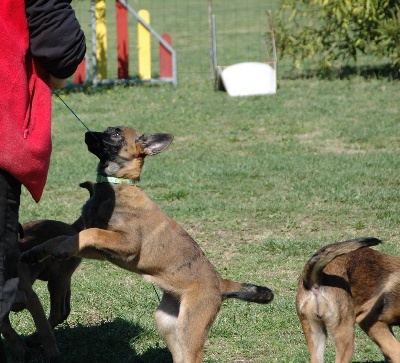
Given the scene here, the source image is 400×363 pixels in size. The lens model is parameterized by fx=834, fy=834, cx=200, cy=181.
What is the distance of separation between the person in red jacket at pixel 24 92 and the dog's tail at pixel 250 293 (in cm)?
163

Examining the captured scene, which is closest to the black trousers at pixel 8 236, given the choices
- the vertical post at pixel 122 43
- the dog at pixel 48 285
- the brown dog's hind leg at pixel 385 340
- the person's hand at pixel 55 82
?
the person's hand at pixel 55 82

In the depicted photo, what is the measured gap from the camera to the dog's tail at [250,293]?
4938 mm

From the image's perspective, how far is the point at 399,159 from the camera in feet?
33.4

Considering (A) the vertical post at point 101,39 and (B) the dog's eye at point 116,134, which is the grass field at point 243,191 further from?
(B) the dog's eye at point 116,134

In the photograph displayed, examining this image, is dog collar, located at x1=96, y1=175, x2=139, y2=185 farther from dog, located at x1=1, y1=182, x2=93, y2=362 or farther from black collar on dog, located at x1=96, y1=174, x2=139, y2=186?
dog, located at x1=1, y1=182, x2=93, y2=362

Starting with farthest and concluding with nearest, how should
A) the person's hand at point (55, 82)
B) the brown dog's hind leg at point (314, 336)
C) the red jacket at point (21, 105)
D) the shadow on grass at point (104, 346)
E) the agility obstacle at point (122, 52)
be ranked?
the agility obstacle at point (122, 52) → the shadow on grass at point (104, 346) → the brown dog's hind leg at point (314, 336) → the person's hand at point (55, 82) → the red jacket at point (21, 105)

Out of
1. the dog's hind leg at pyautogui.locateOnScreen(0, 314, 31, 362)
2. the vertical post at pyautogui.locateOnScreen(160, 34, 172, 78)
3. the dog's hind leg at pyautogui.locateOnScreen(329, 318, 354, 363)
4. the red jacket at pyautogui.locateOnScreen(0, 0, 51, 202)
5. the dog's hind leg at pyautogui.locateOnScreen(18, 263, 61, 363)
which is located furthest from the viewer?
the vertical post at pyautogui.locateOnScreen(160, 34, 172, 78)

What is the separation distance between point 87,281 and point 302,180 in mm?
3582

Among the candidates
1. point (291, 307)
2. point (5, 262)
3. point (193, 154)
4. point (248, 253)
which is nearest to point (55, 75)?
point (5, 262)

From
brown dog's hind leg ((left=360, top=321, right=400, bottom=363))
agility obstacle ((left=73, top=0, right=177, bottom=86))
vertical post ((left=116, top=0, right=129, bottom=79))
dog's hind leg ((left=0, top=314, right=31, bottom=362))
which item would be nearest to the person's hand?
dog's hind leg ((left=0, top=314, right=31, bottom=362))

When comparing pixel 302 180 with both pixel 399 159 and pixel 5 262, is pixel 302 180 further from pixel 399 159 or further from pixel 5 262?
pixel 5 262

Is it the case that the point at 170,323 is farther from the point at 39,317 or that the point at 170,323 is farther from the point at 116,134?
the point at 116,134

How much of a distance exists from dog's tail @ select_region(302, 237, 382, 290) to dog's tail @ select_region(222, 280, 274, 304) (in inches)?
11.2

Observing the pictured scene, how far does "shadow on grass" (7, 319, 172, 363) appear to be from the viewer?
536 cm
